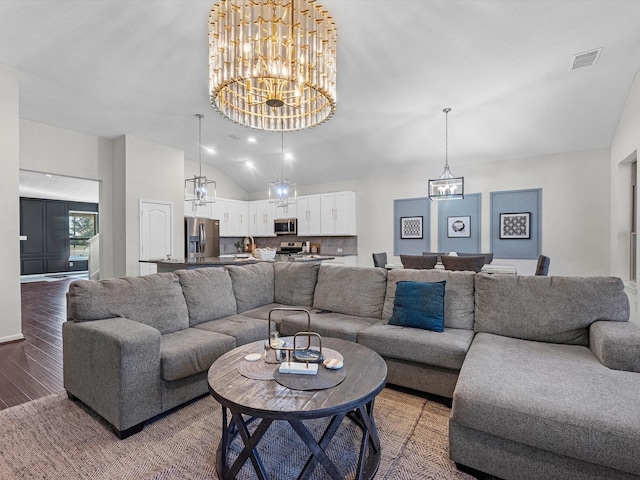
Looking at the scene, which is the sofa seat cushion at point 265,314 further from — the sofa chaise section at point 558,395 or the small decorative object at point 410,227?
the small decorative object at point 410,227

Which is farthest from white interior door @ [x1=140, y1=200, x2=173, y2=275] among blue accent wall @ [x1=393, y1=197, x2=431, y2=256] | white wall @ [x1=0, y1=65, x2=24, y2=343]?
blue accent wall @ [x1=393, y1=197, x2=431, y2=256]

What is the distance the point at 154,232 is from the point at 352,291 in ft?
15.1

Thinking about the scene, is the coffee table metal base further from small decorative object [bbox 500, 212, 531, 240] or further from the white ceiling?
small decorative object [bbox 500, 212, 531, 240]

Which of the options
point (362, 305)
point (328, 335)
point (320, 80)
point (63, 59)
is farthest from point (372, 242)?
Answer: point (63, 59)

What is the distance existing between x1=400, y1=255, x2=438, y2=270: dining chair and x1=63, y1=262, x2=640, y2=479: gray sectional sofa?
1223 mm

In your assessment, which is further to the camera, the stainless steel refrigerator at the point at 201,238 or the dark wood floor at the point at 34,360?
the stainless steel refrigerator at the point at 201,238

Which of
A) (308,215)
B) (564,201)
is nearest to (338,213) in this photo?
(308,215)

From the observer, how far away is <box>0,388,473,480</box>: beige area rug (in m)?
1.65

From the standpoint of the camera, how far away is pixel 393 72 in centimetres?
376

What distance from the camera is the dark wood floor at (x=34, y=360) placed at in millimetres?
2531

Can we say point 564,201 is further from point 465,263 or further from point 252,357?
point 252,357

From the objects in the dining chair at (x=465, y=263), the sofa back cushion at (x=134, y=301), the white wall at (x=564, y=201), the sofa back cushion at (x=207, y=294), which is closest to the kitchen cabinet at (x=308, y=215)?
the white wall at (x=564, y=201)

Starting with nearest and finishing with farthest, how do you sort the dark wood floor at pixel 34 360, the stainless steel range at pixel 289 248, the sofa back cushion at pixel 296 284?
the dark wood floor at pixel 34 360
the sofa back cushion at pixel 296 284
the stainless steel range at pixel 289 248

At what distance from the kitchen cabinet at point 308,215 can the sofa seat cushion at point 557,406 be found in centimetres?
587
